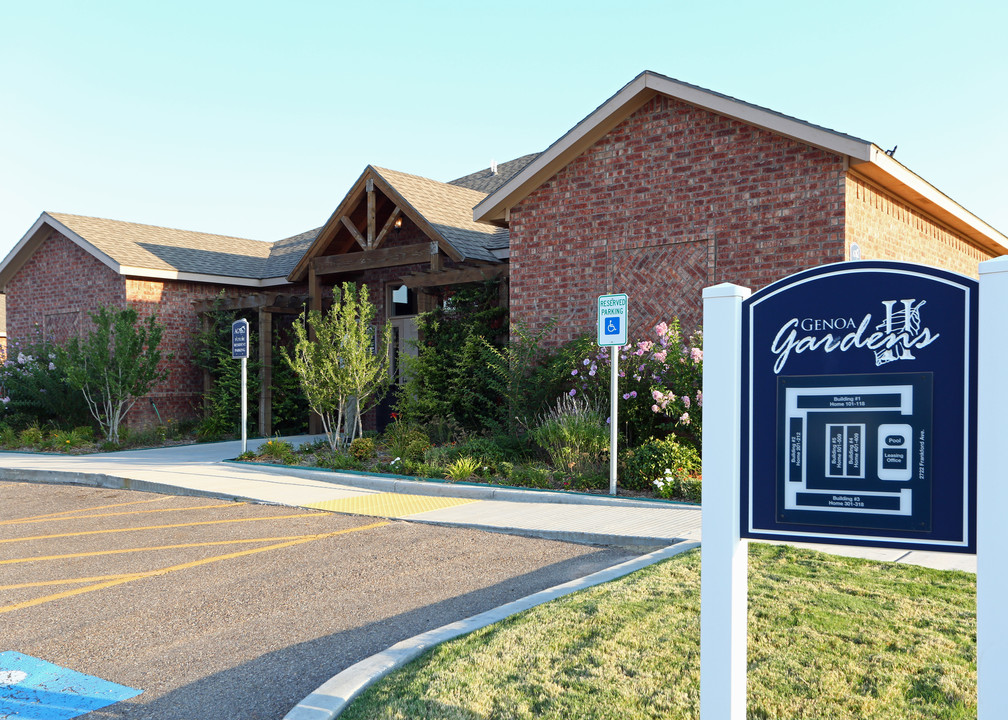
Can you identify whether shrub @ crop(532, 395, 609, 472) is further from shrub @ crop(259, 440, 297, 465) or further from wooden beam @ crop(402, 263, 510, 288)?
shrub @ crop(259, 440, 297, 465)

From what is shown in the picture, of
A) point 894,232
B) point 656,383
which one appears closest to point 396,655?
point 656,383

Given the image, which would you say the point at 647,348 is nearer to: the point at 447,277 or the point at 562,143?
the point at 562,143

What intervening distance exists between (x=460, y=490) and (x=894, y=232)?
7.87 meters

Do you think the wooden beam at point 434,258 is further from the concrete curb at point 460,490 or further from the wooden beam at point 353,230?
the concrete curb at point 460,490

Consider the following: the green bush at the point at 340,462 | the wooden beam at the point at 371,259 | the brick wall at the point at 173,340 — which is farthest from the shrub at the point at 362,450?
the brick wall at the point at 173,340

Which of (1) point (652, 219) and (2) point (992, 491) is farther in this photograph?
(1) point (652, 219)

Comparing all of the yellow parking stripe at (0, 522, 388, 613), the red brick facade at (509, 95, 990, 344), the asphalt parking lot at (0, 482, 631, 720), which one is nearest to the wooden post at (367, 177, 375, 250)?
the red brick facade at (509, 95, 990, 344)

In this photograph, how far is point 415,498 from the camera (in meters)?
10.5

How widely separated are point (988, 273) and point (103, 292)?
69.8 ft

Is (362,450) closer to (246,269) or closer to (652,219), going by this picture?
(652,219)

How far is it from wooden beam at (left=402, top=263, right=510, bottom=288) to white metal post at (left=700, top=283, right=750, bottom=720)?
38.5ft

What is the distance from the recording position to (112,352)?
18906 mm

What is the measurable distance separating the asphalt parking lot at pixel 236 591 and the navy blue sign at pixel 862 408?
2.67m

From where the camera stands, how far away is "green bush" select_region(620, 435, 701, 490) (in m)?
10.2
